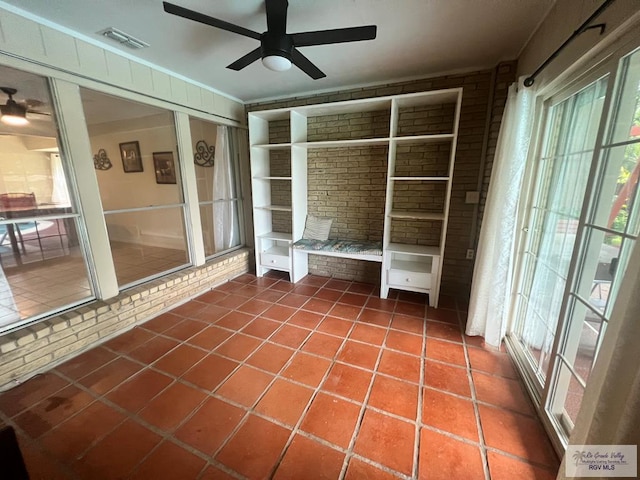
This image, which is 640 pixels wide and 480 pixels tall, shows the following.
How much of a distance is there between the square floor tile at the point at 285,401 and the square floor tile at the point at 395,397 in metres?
0.43

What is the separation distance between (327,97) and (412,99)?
108cm

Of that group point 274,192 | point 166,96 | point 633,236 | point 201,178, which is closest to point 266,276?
point 274,192

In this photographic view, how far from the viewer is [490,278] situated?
2.04 m

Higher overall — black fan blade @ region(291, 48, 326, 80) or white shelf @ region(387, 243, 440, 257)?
black fan blade @ region(291, 48, 326, 80)

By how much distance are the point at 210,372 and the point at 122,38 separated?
2.66m

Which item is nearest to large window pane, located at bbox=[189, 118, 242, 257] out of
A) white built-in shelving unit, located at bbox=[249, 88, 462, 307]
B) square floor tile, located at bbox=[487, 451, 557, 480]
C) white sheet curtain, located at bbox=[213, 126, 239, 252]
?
white sheet curtain, located at bbox=[213, 126, 239, 252]

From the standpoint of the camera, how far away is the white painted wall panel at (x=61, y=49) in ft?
5.89

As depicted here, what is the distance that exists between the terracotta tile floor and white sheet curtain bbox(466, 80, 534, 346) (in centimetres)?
27

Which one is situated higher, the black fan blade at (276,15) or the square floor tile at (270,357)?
the black fan blade at (276,15)

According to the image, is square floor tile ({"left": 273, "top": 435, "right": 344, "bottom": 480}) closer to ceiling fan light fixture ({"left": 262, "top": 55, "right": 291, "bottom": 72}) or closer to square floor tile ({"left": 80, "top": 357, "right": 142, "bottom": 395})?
square floor tile ({"left": 80, "top": 357, "right": 142, "bottom": 395})

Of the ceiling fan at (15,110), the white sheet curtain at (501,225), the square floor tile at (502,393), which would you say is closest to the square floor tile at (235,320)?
the square floor tile at (502,393)

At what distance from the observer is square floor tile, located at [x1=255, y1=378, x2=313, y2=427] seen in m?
1.50

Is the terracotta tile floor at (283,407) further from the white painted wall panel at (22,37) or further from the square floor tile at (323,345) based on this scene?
the white painted wall panel at (22,37)

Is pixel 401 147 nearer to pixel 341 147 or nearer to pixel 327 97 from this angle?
pixel 341 147
